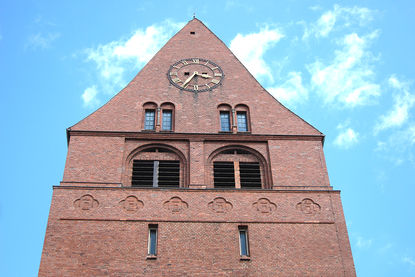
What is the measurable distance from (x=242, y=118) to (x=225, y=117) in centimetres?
75

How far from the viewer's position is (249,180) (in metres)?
26.6

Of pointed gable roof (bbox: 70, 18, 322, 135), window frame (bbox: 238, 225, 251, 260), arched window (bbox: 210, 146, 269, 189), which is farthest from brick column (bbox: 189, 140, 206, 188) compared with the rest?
window frame (bbox: 238, 225, 251, 260)

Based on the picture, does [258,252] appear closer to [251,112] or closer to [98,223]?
[98,223]

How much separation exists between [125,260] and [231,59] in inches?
507

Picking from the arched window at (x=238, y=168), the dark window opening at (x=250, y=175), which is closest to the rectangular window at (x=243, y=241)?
the arched window at (x=238, y=168)

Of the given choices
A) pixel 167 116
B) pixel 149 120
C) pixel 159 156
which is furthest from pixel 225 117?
pixel 159 156

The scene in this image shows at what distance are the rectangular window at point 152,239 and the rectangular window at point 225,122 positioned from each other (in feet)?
20.7

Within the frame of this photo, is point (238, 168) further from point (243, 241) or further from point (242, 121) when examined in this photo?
point (243, 241)

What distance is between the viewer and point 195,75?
1212 inches

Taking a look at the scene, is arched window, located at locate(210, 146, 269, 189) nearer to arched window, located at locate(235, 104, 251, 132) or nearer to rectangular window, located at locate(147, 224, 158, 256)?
arched window, located at locate(235, 104, 251, 132)

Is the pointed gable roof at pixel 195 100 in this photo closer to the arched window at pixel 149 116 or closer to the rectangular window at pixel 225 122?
the arched window at pixel 149 116

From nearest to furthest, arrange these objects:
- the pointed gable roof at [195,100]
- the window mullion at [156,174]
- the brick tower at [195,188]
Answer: the brick tower at [195,188] → the window mullion at [156,174] → the pointed gable roof at [195,100]

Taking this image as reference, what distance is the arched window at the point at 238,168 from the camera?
26375mm

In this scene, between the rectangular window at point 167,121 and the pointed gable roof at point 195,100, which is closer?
the pointed gable roof at point 195,100
